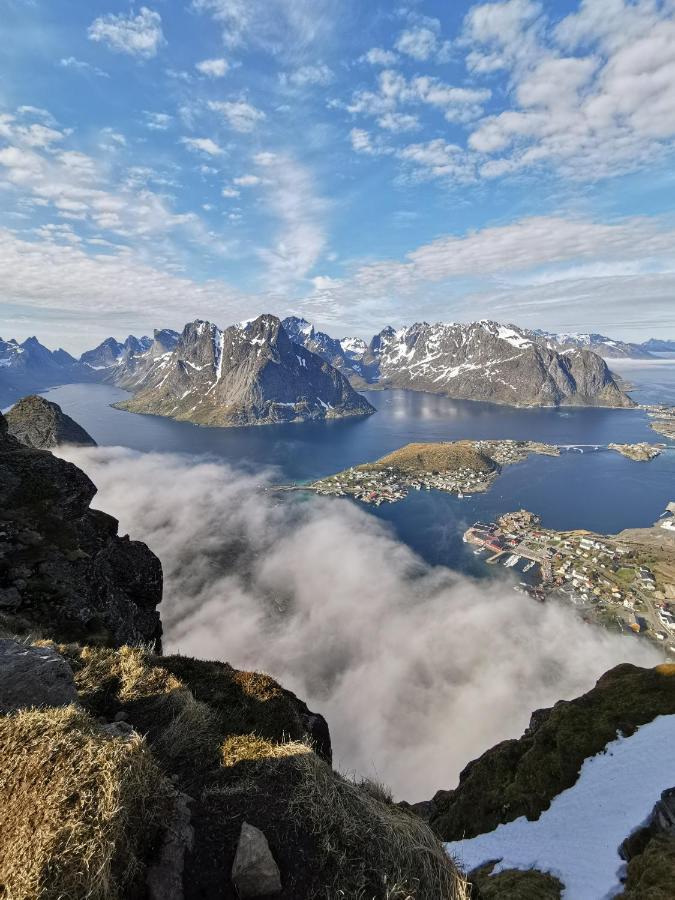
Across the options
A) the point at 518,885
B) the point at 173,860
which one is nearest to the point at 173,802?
the point at 173,860

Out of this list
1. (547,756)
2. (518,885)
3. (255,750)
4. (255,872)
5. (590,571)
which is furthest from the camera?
(590,571)

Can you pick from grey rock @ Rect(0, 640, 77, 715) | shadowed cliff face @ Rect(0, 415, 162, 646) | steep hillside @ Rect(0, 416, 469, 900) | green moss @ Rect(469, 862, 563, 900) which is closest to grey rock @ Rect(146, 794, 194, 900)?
steep hillside @ Rect(0, 416, 469, 900)

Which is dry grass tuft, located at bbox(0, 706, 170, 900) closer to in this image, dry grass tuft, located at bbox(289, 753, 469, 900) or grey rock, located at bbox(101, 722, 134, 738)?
grey rock, located at bbox(101, 722, 134, 738)

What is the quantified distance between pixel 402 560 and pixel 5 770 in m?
125

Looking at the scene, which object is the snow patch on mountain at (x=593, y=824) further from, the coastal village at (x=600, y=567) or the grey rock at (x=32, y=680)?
the coastal village at (x=600, y=567)

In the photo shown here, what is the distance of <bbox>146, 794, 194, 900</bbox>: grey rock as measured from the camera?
5.17 meters

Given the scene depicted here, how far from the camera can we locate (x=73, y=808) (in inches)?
184

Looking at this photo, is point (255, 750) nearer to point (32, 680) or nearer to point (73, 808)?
point (32, 680)

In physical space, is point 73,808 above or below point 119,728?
above

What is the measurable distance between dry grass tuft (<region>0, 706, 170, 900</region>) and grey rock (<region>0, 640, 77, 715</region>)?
177 cm

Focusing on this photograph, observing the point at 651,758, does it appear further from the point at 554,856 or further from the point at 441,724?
the point at 441,724

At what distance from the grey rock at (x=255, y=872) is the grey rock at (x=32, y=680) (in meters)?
4.41

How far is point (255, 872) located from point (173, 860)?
1229 millimetres

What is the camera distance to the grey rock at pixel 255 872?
5.80 m
